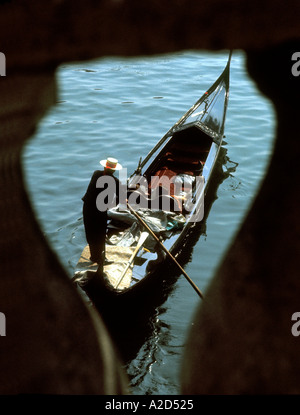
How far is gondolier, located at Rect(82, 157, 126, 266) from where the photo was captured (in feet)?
17.2

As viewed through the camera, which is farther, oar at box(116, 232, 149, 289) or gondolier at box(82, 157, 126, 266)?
gondolier at box(82, 157, 126, 266)

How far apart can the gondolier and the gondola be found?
0.71ft

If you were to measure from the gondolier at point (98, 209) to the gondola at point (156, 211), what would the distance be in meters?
0.22

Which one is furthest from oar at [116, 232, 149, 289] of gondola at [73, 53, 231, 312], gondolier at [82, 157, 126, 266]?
gondolier at [82, 157, 126, 266]

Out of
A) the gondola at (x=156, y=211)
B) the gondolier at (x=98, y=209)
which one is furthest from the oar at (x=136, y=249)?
the gondolier at (x=98, y=209)

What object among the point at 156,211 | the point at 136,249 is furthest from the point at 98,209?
the point at 156,211

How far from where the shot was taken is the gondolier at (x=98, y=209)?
525cm

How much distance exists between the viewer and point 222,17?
0.57 metres

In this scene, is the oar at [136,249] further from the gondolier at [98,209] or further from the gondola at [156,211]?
the gondolier at [98,209]

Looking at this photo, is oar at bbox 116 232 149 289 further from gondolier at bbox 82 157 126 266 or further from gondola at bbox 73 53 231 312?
gondolier at bbox 82 157 126 266

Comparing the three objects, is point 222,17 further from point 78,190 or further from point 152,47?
point 78,190

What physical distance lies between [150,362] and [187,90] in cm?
980

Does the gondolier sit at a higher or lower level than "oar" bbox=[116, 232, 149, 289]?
higher
